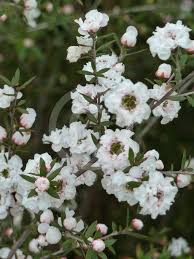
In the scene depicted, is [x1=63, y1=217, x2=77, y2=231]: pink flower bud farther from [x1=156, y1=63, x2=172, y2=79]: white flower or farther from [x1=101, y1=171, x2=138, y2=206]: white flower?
[x1=156, y1=63, x2=172, y2=79]: white flower

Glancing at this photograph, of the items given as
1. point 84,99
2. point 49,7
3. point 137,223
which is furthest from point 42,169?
point 49,7

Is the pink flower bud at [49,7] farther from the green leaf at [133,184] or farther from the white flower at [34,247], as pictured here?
the green leaf at [133,184]

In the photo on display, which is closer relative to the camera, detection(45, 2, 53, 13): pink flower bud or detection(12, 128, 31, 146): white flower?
detection(12, 128, 31, 146): white flower

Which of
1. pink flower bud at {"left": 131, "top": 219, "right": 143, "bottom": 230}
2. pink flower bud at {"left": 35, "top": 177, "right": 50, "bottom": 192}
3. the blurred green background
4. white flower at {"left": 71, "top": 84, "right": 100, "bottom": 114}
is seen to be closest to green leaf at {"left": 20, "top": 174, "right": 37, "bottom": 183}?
pink flower bud at {"left": 35, "top": 177, "right": 50, "bottom": 192}

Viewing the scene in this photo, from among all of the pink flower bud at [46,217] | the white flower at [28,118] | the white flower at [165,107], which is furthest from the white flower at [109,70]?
the pink flower bud at [46,217]

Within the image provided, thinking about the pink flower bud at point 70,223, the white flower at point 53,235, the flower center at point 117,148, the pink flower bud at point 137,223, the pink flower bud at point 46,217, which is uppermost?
the flower center at point 117,148

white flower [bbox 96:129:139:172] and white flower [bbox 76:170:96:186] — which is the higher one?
white flower [bbox 96:129:139:172]

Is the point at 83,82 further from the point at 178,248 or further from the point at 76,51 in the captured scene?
the point at 76,51
